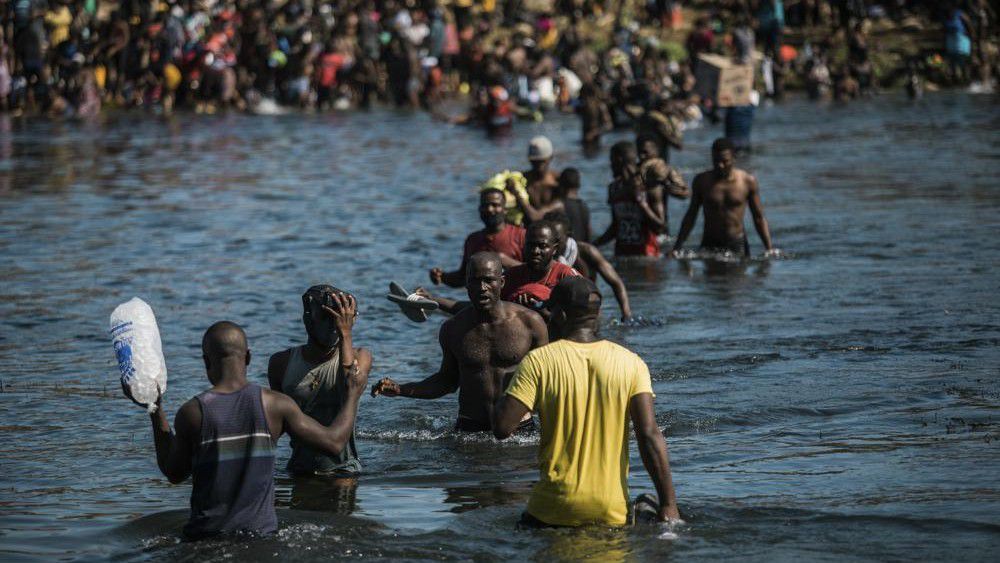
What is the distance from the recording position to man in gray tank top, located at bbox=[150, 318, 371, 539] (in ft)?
22.0

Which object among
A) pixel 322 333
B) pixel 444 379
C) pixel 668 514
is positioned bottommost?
pixel 668 514

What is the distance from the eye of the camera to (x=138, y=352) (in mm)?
6578

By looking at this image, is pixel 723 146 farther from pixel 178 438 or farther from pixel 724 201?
pixel 178 438

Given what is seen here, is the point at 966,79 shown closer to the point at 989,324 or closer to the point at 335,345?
the point at 989,324

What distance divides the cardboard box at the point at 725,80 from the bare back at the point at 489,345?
15.8 metres

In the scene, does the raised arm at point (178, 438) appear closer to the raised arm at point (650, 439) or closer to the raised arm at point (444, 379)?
the raised arm at point (650, 439)

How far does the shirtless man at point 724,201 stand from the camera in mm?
15969

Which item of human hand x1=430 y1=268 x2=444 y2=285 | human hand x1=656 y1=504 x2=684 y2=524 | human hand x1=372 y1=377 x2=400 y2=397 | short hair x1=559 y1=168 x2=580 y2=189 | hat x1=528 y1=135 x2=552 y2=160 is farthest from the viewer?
hat x1=528 y1=135 x2=552 y2=160

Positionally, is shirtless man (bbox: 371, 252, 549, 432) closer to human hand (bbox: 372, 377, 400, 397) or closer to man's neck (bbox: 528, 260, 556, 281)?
human hand (bbox: 372, 377, 400, 397)

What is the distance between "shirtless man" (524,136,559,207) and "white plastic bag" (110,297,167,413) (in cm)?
741

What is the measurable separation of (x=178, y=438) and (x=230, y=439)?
212 mm

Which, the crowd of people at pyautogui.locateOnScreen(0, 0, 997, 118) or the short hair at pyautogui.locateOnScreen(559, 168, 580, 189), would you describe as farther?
the crowd of people at pyautogui.locateOnScreen(0, 0, 997, 118)

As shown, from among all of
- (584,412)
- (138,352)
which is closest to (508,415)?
(584,412)

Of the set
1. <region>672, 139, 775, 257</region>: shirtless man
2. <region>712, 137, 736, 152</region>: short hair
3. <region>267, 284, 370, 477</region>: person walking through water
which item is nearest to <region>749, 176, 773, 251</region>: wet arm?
<region>672, 139, 775, 257</region>: shirtless man
